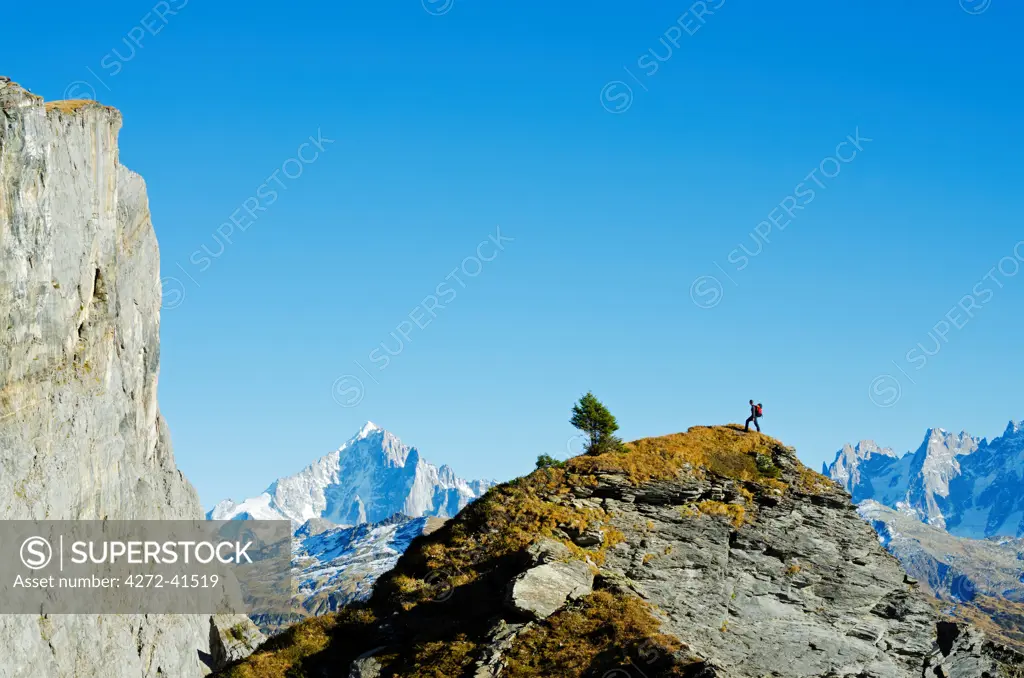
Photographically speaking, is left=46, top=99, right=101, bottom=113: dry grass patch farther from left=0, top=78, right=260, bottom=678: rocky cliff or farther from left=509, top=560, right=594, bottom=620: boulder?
left=509, top=560, right=594, bottom=620: boulder

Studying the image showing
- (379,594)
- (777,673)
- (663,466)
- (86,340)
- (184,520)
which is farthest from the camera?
(184,520)

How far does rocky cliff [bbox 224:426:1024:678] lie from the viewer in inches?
1639

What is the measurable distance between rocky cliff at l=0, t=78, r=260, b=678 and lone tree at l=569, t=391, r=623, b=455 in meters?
63.0

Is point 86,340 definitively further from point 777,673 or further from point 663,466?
point 777,673

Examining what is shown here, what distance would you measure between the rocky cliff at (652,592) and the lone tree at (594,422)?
182 centimetres

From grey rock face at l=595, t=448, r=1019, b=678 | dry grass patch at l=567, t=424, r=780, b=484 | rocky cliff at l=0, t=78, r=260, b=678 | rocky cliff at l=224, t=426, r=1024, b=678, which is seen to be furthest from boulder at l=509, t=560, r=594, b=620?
rocky cliff at l=0, t=78, r=260, b=678

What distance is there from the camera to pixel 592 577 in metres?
45.7

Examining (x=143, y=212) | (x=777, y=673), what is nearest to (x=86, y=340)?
(x=143, y=212)

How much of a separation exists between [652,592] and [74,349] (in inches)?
3378

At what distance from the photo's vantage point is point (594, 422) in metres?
58.8

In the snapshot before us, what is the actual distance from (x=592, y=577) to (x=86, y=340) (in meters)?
88.5

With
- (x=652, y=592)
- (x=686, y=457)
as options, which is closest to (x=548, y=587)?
(x=652, y=592)

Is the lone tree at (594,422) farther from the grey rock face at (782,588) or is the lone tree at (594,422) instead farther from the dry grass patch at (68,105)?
the dry grass patch at (68,105)

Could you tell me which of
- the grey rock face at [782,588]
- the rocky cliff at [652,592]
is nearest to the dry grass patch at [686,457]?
the rocky cliff at [652,592]
